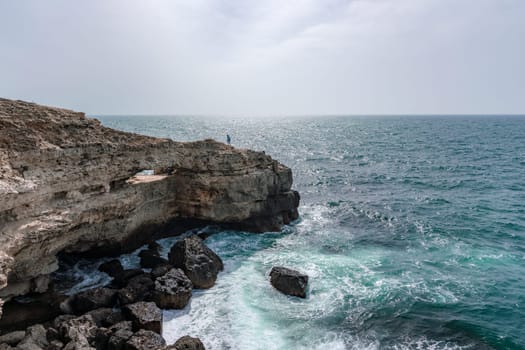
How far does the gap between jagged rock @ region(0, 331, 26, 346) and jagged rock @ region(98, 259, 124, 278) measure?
568 centimetres

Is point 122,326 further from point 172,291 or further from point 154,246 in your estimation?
point 154,246

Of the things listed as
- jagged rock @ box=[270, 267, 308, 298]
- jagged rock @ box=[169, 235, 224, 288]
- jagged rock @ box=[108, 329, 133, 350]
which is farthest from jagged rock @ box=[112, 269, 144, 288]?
jagged rock @ box=[270, 267, 308, 298]

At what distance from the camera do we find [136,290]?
1648 cm

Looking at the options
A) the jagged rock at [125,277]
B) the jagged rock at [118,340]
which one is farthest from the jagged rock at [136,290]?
the jagged rock at [118,340]

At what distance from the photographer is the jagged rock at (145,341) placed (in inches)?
499

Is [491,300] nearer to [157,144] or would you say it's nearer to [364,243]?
[364,243]

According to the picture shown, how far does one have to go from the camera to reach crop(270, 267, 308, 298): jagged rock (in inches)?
703

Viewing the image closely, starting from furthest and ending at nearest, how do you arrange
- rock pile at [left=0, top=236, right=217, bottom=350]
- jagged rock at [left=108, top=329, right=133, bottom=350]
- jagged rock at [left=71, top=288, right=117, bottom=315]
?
jagged rock at [left=71, top=288, right=117, bottom=315] → jagged rock at [left=108, top=329, right=133, bottom=350] → rock pile at [left=0, top=236, right=217, bottom=350]

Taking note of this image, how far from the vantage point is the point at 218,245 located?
79.3ft

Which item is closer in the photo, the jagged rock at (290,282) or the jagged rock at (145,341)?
the jagged rock at (145,341)

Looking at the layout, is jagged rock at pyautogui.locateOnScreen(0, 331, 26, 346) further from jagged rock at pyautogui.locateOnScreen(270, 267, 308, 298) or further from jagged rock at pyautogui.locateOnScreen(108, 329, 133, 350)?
jagged rock at pyautogui.locateOnScreen(270, 267, 308, 298)

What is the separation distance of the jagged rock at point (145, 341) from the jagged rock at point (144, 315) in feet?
1.88

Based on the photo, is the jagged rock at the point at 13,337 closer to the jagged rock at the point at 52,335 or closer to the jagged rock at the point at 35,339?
the jagged rock at the point at 35,339

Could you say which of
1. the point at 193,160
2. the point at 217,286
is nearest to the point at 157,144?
the point at 193,160
